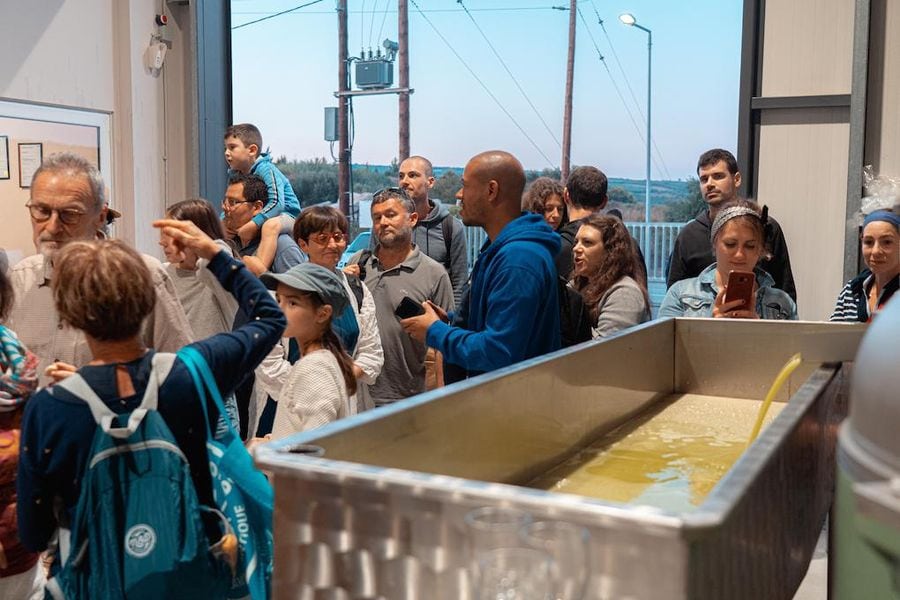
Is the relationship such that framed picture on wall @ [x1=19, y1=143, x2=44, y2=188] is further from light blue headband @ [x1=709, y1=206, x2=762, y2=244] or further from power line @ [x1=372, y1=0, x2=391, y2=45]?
light blue headband @ [x1=709, y1=206, x2=762, y2=244]

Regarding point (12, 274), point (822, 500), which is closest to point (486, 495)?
point (822, 500)

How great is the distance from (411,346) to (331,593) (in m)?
2.74

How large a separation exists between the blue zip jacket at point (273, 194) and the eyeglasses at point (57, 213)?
219cm

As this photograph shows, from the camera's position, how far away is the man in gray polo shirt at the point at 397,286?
3855mm

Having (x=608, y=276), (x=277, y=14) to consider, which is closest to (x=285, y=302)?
(x=608, y=276)

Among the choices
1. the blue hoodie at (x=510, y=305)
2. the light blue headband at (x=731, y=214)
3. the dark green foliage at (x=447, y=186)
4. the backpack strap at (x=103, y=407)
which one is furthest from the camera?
the dark green foliage at (x=447, y=186)

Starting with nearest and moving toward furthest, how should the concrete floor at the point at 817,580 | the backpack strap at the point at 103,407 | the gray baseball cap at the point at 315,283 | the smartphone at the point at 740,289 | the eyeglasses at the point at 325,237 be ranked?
the backpack strap at the point at 103,407 → the gray baseball cap at the point at 315,283 → the concrete floor at the point at 817,580 → the smartphone at the point at 740,289 → the eyeglasses at the point at 325,237

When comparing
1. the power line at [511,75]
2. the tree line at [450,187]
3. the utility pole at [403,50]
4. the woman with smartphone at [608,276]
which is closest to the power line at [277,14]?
the utility pole at [403,50]

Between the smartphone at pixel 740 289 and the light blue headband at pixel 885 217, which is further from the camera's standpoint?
the light blue headband at pixel 885 217

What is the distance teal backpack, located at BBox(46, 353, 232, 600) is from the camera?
163 cm

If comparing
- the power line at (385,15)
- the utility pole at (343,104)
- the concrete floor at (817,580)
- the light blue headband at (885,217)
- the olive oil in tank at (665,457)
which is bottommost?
the concrete floor at (817,580)

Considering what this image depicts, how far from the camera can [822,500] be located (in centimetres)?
212

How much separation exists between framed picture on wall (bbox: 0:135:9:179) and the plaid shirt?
3.13 meters

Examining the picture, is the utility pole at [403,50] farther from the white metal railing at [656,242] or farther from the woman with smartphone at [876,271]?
the woman with smartphone at [876,271]
